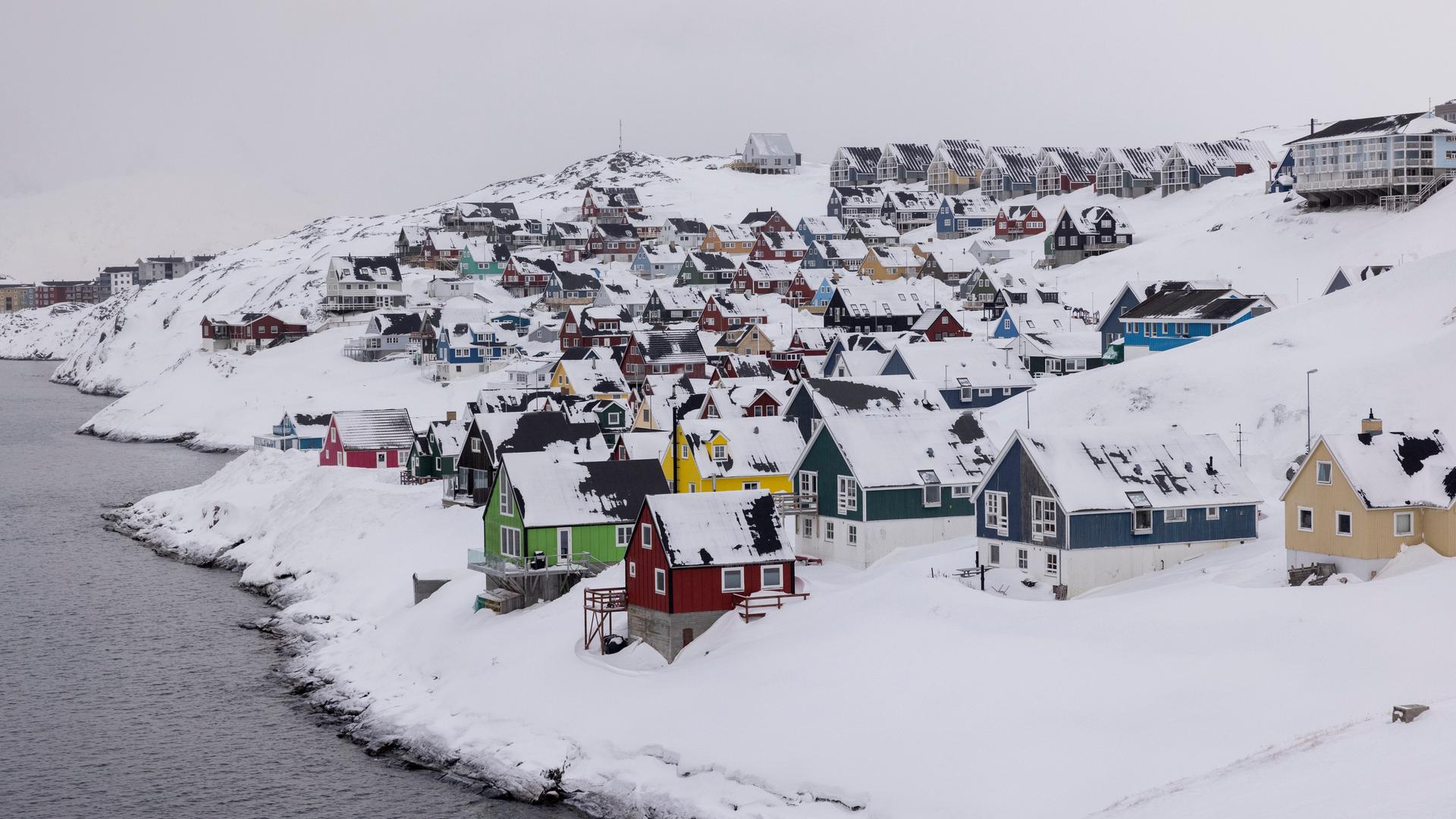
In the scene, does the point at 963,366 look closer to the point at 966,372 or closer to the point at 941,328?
Result: the point at 966,372

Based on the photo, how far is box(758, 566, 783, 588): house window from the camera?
46.6m

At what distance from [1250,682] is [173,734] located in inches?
1171

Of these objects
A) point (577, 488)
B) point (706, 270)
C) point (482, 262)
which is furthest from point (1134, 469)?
point (482, 262)

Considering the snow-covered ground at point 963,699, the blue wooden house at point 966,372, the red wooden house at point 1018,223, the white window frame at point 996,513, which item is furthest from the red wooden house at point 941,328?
the white window frame at point 996,513

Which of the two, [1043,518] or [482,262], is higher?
[482,262]

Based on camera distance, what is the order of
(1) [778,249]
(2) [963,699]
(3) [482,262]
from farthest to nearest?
1. (3) [482,262]
2. (1) [778,249]
3. (2) [963,699]

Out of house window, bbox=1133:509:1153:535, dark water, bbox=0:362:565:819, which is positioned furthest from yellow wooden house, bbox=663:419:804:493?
dark water, bbox=0:362:565:819

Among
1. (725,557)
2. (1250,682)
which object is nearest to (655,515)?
(725,557)

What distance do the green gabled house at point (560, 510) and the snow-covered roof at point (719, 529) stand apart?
5787 millimetres

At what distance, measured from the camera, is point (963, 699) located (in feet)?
120

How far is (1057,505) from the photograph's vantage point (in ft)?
151

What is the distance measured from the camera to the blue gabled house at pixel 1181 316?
274 feet

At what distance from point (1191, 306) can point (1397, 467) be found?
1791 inches

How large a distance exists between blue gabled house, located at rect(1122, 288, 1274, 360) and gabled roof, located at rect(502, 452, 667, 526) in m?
38.8
